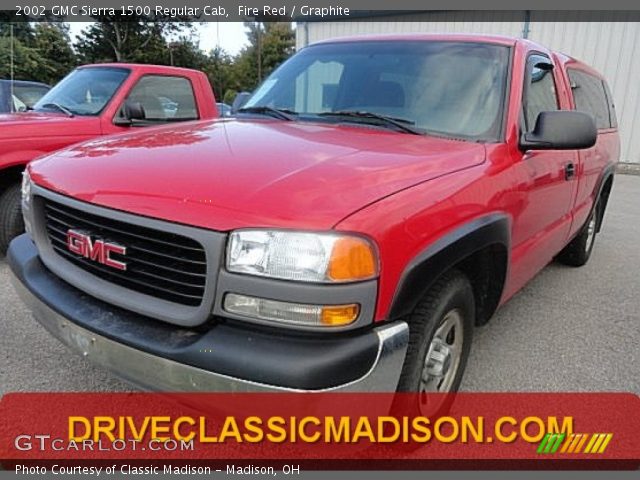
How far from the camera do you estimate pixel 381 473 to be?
2070 mm

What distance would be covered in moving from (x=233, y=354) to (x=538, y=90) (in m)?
2.48

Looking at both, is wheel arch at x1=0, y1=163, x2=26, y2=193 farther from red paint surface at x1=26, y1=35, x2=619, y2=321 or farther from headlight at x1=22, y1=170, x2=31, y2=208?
red paint surface at x1=26, y1=35, x2=619, y2=321

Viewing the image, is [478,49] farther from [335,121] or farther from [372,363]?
[372,363]

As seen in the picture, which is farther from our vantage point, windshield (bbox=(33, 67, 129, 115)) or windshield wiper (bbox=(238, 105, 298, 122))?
windshield (bbox=(33, 67, 129, 115))

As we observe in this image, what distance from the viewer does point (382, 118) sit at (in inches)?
105

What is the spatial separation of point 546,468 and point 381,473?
0.71m

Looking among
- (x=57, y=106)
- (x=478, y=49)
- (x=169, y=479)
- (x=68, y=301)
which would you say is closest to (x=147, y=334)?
(x=68, y=301)

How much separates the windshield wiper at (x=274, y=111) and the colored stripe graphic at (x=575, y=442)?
2.05 m

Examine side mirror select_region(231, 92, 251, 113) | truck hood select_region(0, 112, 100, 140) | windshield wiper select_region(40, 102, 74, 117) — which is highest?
side mirror select_region(231, 92, 251, 113)

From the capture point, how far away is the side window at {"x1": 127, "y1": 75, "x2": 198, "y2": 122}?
4.99m

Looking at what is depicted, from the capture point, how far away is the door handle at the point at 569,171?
128 inches

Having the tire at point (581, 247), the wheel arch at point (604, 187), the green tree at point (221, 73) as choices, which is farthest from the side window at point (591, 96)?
the green tree at point (221, 73)

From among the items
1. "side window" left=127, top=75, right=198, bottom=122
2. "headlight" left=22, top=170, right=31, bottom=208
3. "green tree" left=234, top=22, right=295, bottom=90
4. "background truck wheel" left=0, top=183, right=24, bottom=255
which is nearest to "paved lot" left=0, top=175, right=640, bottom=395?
"background truck wheel" left=0, top=183, right=24, bottom=255

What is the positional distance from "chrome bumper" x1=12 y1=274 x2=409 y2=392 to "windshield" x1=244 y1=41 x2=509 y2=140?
49.5 inches
